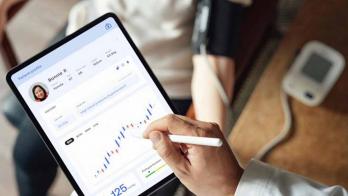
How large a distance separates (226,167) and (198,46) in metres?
0.30

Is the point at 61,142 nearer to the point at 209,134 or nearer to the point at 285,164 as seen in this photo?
the point at 209,134

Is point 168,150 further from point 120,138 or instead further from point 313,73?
point 313,73

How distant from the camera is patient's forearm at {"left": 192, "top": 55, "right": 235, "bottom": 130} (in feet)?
2.93

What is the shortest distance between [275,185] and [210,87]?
0.94ft

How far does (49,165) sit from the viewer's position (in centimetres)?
107

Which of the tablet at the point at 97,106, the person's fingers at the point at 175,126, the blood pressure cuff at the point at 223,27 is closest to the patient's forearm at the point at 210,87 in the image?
the blood pressure cuff at the point at 223,27

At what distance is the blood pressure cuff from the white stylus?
12.3 inches

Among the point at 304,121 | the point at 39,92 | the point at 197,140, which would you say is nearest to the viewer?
the point at 197,140

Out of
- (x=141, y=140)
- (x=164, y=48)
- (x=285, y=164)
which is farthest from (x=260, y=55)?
(x=141, y=140)

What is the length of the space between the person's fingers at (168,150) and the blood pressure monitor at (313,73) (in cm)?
32

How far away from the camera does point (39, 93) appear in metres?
0.72

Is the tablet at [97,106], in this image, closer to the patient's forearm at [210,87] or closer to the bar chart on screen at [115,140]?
the bar chart on screen at [115,140]

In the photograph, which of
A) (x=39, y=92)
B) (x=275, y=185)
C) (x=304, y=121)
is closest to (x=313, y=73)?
(x=304, y=121)

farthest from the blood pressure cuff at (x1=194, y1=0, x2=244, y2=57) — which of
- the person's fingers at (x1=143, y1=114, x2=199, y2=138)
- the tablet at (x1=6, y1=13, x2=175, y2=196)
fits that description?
the person's fingers at (x1=143, y1=114, x2=199, y2=138)
